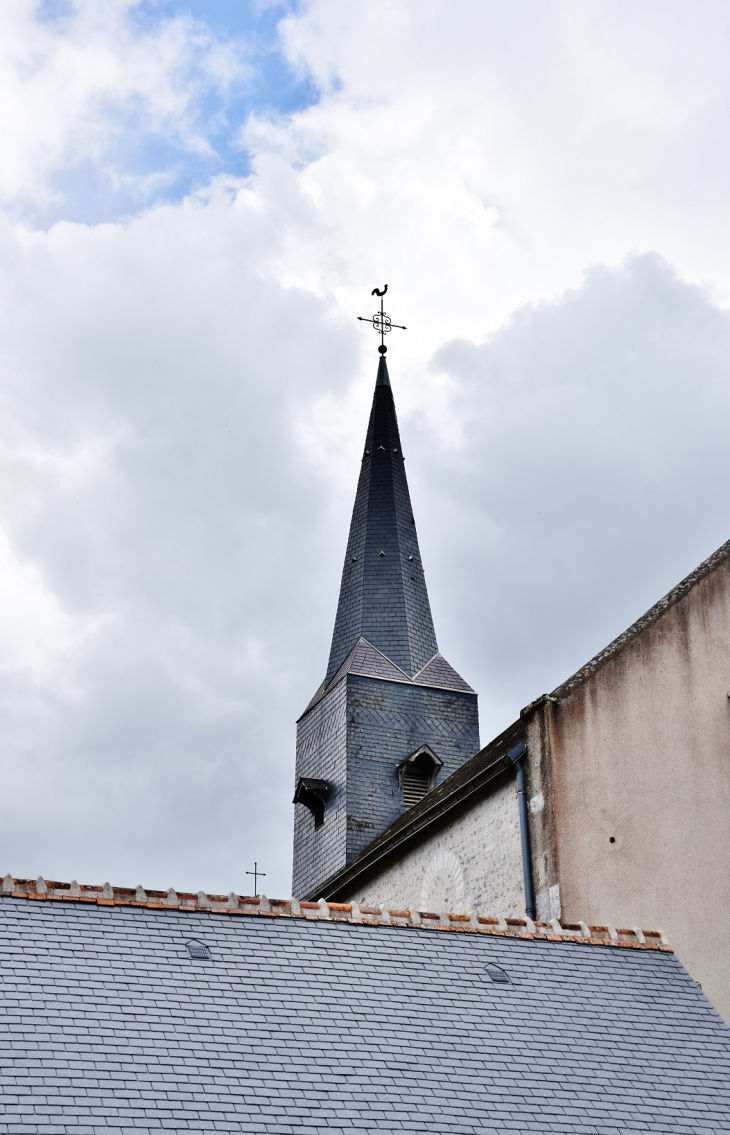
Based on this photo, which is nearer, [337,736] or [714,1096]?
[714,1096]

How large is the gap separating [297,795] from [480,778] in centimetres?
1087

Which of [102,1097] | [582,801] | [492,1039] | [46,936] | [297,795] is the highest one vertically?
[297,795]

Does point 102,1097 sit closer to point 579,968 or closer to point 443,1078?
point 443,1078

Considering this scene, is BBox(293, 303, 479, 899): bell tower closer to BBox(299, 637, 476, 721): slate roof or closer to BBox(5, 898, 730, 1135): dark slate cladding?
BBox(299, 637, 476, 721): slate roof

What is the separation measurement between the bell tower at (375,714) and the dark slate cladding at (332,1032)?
13.3m

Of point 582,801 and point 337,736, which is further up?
Result: point 337,736

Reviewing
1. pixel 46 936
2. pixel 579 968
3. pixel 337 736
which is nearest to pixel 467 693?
pixel 337 736

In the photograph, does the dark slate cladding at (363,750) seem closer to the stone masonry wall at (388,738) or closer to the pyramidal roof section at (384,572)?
the stone masonry wall at (388,738)

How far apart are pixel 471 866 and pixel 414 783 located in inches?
352

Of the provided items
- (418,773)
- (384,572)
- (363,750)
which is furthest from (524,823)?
(384,572)

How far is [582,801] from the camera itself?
12859 mm

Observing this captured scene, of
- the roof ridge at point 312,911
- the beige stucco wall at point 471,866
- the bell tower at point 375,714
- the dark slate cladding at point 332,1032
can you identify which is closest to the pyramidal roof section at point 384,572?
the bell tower at point 375,714

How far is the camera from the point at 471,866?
15.4 m

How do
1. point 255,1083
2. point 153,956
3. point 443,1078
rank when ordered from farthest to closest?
point 153,956 < point 443,1078 < point 255,1083
